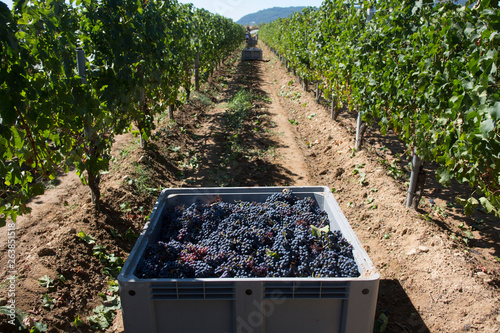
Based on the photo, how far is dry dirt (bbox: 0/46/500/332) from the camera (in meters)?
3.57

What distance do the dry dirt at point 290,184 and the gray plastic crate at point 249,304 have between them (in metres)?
1.34

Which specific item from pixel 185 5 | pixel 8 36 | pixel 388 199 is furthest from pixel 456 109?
pixel 185 5

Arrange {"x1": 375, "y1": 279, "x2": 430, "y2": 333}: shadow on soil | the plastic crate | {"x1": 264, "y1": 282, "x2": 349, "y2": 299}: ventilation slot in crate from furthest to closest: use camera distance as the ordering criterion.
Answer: the plastic crate, {"x1": 375, "y1": 279, "x2": 430, "y2": 333}: shadow on soil, {"x1": 264, "y1": 282, "x2": 349, "y2": 299}: ventilation slot in crate

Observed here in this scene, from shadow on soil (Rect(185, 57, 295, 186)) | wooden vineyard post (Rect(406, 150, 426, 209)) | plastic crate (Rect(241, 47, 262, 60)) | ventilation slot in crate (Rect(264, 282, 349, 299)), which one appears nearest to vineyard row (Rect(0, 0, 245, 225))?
shadow on soil (Rect(185, 57, 295, 186))

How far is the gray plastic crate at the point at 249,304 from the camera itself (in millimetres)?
2352

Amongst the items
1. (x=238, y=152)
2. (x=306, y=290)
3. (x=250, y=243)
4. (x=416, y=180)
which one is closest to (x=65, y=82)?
(x=250, y=243)

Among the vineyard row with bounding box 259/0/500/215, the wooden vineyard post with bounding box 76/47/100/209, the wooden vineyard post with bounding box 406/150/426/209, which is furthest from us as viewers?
the wooden vineyard post with bounding box 406/150/426/209

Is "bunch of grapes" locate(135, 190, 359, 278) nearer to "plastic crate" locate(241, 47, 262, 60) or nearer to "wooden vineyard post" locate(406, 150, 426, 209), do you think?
"wooden vineyard post" locate(406, 150, 426, 209)

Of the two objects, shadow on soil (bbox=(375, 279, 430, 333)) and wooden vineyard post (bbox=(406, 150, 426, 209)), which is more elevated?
wooden vineyard post (bbox=(406, 150, 426, 209))

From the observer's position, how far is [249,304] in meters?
2.38

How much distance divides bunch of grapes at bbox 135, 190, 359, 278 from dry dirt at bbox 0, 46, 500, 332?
3.81ft

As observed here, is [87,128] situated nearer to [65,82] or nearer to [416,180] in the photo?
[65,82]

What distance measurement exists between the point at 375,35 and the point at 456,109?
3.08 meters

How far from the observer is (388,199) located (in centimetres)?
552
